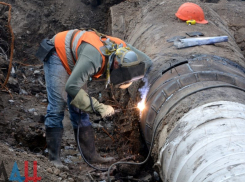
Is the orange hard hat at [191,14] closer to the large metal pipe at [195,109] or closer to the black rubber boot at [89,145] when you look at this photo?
the large metal pipe at [195,109]

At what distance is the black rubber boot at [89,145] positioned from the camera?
4383 mm

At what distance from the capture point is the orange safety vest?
368 centimetres

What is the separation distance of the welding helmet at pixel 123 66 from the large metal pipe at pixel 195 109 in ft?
1.08

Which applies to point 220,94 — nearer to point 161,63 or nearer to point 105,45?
point 161,63

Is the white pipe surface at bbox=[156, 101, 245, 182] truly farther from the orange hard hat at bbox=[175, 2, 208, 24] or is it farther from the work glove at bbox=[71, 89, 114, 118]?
the orange hard hat at bbox=[175, 2, 208, 24]

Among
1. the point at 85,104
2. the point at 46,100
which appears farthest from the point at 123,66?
the point at 46,100

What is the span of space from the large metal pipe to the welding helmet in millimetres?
328

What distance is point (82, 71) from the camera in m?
3.51

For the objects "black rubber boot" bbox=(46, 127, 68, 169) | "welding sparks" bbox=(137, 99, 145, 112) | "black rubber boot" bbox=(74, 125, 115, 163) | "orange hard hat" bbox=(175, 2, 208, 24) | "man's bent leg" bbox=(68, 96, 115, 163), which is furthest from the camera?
"orange hard hat" bbox=(175, 2, 208, 24)

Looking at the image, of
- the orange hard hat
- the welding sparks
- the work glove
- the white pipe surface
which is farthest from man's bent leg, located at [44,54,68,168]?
the orange hard hat

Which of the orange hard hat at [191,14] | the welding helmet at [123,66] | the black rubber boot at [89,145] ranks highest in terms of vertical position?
the orange hard hat at [191,14]

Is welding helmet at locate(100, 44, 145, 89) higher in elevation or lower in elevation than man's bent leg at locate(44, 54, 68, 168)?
higher

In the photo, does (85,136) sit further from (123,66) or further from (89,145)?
(123,66)

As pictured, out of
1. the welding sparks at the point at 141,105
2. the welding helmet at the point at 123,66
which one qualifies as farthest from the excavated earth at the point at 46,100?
the welding helmet at the point at 123,66
